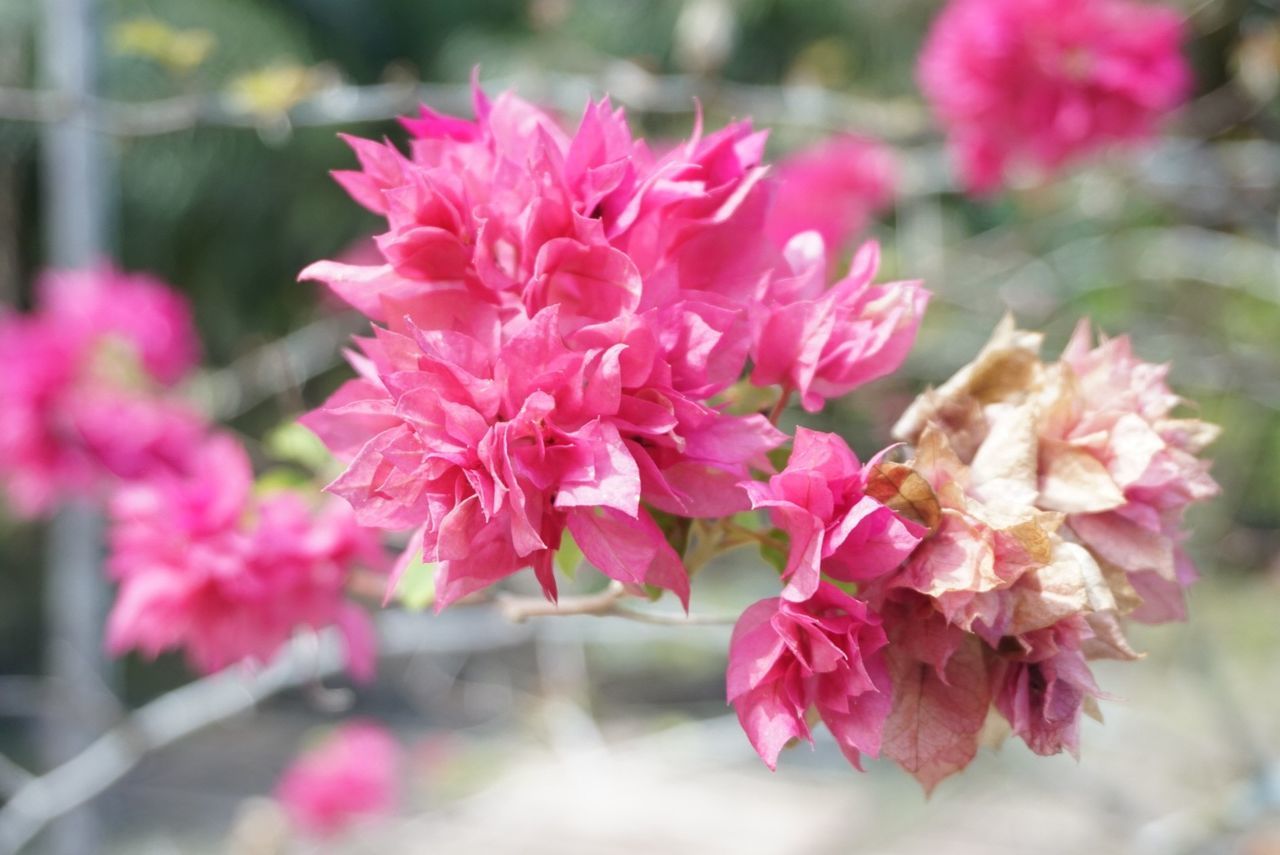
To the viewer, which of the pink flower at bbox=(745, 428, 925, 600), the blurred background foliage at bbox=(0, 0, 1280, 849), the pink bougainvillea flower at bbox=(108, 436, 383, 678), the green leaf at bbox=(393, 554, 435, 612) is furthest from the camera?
the blurred background foliage at bbox=(0, 0, 1280, 849)

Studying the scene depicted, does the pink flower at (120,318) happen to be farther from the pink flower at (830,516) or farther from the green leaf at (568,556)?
the pink flower at (830,516)

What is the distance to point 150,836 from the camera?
3.27 m

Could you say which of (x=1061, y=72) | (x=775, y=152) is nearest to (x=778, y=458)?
(x=1061, y=72)

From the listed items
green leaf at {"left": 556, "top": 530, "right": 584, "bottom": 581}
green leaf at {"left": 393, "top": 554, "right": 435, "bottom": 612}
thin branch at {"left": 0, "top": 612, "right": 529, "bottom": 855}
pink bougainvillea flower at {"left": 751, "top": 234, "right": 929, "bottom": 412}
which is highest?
pink bougainvillea flower at {"left": 751, "top": 234, "right": 929, "bottom": 412}

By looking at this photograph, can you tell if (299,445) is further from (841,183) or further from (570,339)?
(841,183)

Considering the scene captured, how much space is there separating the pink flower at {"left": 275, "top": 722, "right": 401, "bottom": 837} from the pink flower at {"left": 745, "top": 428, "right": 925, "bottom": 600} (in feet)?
6.01

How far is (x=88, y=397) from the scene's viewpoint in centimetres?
133

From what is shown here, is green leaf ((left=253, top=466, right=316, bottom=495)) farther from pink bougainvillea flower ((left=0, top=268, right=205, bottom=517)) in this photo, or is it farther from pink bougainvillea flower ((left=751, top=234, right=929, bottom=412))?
pink bougainvillea flower ((left=751, top=234, right=929, bottom=412))

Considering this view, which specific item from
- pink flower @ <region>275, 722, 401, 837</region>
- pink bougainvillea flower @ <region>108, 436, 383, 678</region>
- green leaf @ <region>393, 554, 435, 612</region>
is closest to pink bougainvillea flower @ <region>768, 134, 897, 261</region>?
pink flower @ <region>275, 722, 401, 837</region>

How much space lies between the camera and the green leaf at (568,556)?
1.57 feet

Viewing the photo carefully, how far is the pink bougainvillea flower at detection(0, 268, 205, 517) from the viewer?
4.14 feet

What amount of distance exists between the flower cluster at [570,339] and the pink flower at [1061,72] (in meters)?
1.04

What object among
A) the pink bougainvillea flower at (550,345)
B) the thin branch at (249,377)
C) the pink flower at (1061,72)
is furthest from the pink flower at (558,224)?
the thin branch at (249,377)

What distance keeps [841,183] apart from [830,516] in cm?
185
